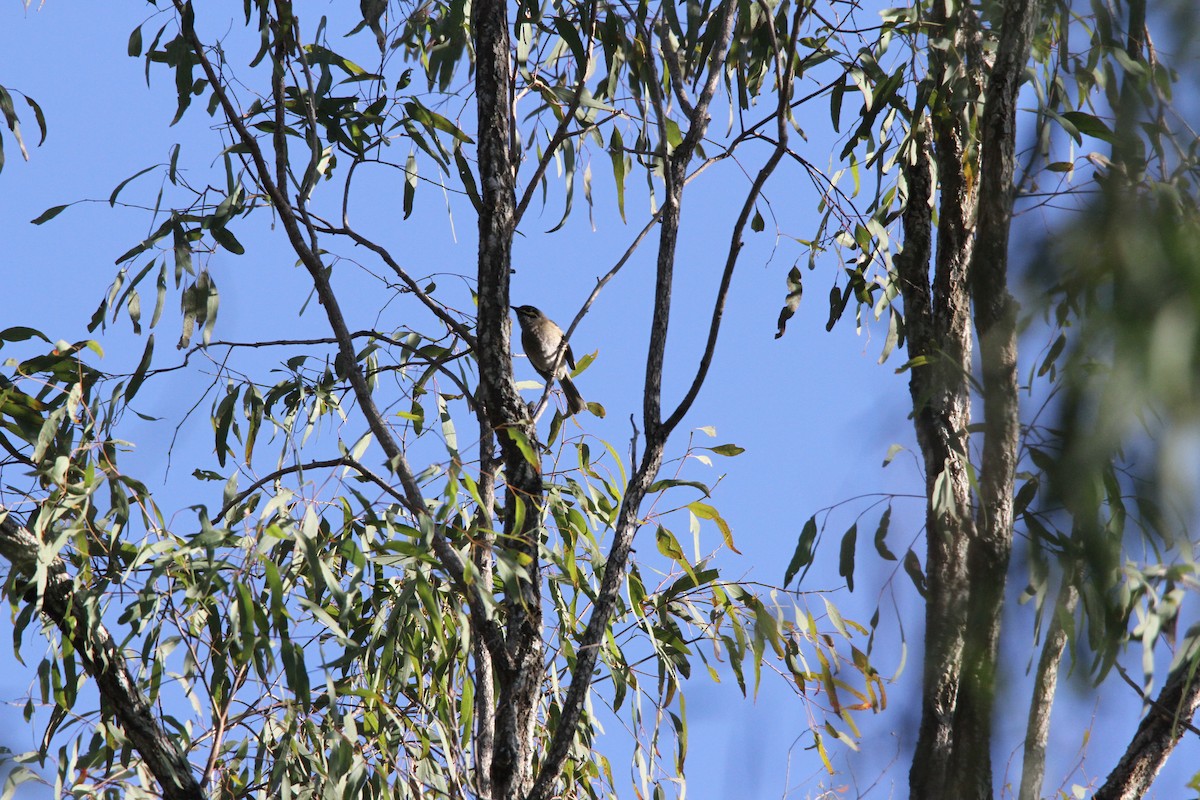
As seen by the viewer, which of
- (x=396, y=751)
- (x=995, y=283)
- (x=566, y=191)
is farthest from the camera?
(x=566, y=191)

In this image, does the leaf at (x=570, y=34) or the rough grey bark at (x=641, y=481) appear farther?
the leaf at (x=570, y=34)

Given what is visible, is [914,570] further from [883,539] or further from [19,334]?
[19,334]

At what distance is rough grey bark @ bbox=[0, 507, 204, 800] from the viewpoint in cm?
206

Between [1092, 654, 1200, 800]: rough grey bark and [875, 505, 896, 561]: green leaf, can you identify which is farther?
[1092, 654, 1200, 800]: rough grey bark

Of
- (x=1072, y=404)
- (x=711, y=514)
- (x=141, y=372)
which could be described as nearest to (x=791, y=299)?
(x=711, y=514)

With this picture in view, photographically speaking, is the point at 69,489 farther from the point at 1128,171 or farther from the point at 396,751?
the point at 1128,171

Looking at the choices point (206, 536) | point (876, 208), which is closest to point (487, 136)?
point (206, 536)

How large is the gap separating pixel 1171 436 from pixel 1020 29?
70 centimetres

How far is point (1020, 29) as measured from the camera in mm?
1056

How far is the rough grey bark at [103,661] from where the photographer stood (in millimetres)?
2062

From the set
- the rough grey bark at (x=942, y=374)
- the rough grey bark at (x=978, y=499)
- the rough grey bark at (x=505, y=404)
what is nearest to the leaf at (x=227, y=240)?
the rough grey bark at (x=505, y=404)

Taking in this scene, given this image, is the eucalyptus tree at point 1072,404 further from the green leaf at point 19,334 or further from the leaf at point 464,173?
the green leaf at point 19,334

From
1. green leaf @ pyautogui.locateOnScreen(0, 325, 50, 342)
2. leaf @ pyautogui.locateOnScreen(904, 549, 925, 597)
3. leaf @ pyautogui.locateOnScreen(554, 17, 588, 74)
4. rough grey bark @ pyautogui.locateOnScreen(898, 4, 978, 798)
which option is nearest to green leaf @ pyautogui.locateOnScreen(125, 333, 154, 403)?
green leaf @ pyautogui.locateOnScreen(0, 325, 50, 342)

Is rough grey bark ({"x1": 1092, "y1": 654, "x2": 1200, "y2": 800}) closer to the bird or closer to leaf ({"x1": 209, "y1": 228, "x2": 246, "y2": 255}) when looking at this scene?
leaf ({"x1": 209, "y1": 228, "x2": 246, "y2": 255})
